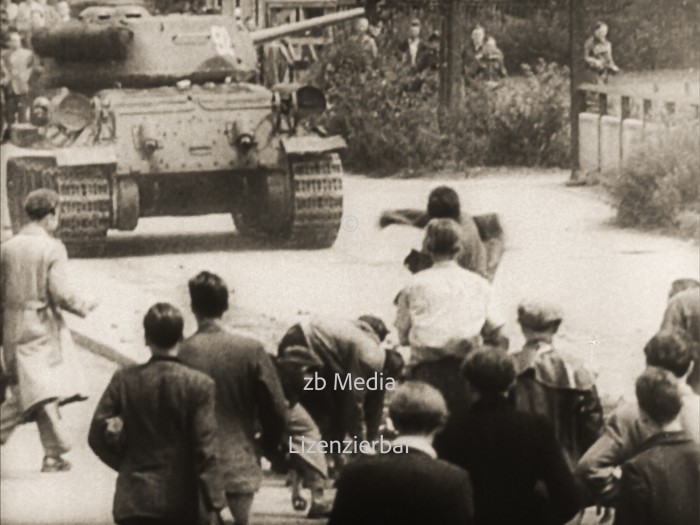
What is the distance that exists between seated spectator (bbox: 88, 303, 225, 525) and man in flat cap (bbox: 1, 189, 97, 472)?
197 centimetres

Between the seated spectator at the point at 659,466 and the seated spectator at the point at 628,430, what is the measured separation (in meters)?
0.18

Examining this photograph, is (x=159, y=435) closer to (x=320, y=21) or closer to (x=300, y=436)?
(x=300, y=436)

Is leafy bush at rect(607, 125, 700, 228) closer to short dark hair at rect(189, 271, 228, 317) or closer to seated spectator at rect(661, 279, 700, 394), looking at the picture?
seated spectator at rect(661, 279, 700, 394)

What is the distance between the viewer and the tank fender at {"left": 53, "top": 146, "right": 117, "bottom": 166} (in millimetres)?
12570

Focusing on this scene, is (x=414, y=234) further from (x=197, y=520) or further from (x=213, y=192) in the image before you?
(x=197, y=520)

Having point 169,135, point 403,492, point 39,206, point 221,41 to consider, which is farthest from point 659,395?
point 221,41

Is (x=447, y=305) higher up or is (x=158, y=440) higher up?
(x=447, y=305)

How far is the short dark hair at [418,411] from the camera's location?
20.2ft

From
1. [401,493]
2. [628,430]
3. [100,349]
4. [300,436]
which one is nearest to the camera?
[401,493]

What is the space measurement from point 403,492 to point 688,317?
107 inches

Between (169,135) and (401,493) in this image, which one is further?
(169,135)

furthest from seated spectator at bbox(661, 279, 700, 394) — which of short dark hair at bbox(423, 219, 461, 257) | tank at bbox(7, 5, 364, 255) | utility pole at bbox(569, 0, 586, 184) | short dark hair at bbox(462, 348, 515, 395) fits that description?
tank at bbox(7, 5, 364, 255)

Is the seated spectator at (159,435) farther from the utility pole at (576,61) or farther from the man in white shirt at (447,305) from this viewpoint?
the utility pole at (576,61)

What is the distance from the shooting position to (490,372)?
662cm
